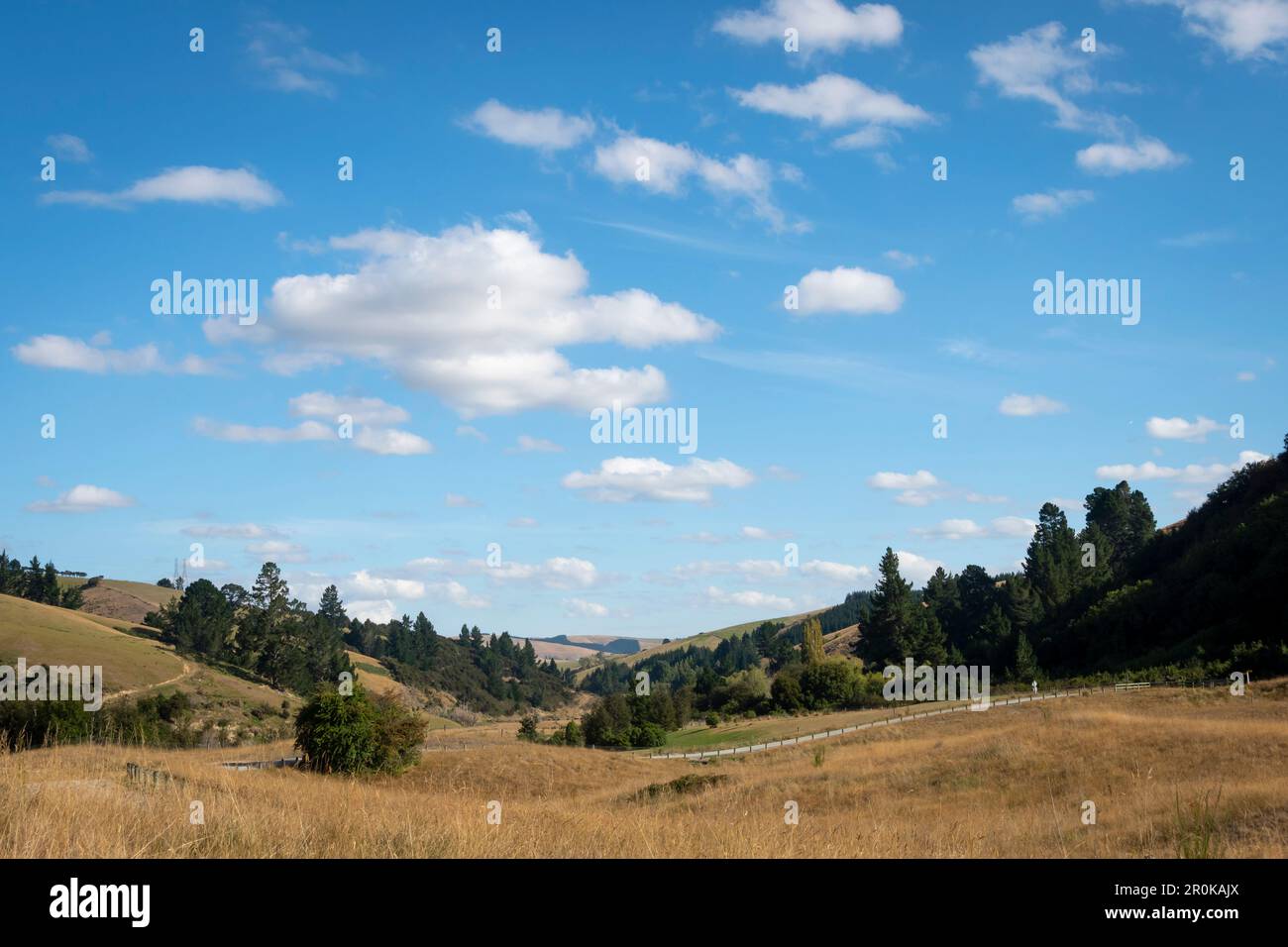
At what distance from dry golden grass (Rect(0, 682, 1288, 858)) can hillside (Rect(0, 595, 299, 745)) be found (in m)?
43.0

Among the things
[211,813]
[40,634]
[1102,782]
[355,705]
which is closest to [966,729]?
[1102,782]

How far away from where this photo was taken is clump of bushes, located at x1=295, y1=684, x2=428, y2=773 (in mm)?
39969

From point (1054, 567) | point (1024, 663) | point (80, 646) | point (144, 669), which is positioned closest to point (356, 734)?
point (1024, 663)

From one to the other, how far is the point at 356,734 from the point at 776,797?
828 inches

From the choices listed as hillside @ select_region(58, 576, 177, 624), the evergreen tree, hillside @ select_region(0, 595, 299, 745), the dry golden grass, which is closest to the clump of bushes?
the dry golden grass

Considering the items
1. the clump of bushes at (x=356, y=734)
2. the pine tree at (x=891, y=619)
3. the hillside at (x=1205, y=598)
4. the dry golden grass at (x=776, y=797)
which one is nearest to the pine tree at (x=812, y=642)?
the pine tree at (x=891, y=619)

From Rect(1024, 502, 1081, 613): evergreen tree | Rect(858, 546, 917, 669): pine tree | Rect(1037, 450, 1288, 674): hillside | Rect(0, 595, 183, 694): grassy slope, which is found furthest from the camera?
Rect(1024, 502, 1081, 613): evergreen tree

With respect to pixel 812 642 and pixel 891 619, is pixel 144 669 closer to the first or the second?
pixel 812 642

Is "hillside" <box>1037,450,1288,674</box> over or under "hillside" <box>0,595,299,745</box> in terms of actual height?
over

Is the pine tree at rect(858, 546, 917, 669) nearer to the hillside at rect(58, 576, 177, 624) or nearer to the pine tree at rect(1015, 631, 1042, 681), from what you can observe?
the pine tree at rect(1015, 631, 1042, 681)

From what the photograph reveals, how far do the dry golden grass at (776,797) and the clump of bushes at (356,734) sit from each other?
1405 millimetres

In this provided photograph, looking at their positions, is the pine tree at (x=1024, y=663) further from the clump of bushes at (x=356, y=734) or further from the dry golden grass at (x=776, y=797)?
the clump of bushes at (x=356, y=734)
